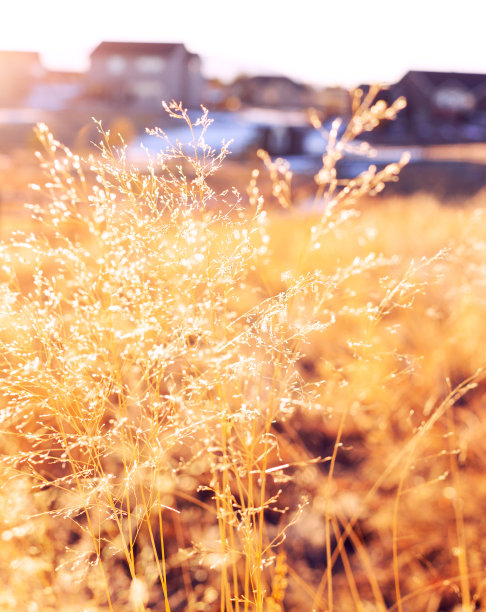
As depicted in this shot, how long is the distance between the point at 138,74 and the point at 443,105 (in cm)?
2144

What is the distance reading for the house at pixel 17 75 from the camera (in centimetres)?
3894

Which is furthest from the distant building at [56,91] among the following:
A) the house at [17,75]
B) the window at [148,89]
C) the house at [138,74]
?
the window at [148,89]

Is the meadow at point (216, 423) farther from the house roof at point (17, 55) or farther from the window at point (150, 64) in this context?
the house roof at point (17, 55)

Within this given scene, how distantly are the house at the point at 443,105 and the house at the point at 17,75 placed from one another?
27346 mm

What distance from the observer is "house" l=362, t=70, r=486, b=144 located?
3459cm

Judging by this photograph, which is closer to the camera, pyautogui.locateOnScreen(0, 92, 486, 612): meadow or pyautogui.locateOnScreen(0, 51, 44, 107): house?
pyautogui.locateOnScreen(0, 92, 486, 612): meadow

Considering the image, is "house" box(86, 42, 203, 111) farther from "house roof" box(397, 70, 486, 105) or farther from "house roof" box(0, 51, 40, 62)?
"house roof" box(397, 70, 486, 105)

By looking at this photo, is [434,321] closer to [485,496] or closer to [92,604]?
[485,496]

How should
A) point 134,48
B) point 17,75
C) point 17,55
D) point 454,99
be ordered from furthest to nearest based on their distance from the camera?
point 17,55
point 17,75
point 454,99
point 134,48

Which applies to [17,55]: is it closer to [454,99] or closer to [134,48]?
[134,48]

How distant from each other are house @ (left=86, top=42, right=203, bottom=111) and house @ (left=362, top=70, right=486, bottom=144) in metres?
14.3

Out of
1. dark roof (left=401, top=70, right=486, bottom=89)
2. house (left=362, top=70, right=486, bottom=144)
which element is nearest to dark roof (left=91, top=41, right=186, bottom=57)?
house (left=362, top=70, right=486, bottom=144)

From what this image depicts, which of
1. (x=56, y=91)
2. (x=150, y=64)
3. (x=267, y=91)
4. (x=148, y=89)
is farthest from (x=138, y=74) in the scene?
(x=267, y=91)

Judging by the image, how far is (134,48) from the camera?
119ft
